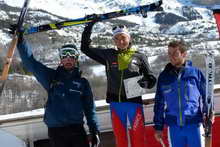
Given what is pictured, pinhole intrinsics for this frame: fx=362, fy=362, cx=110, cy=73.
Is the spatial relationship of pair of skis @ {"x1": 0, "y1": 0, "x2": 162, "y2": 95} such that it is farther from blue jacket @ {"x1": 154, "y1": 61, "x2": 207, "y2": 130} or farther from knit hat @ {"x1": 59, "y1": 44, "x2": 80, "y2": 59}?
blue jacket @ {"x1": 154, "y1": 61, "x2": 207, "y2": 130}

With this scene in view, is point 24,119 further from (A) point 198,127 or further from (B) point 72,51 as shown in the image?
(A) point 198,127

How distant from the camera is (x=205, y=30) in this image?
59625 millimetres

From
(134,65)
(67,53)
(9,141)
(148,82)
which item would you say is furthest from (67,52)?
(9,141)

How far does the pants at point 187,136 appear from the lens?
285cm

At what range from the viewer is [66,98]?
2938 mm

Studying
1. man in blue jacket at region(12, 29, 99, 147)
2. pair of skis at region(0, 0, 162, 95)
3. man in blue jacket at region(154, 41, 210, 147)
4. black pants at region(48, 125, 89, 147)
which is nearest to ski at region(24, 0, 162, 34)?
pair of skis at region(0, 0, 162, 95)

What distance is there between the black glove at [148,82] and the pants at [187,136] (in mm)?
410

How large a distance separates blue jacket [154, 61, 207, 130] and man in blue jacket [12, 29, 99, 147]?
0.57 metres

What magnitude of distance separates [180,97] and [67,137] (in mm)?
958

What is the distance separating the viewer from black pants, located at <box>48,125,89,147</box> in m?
2.92

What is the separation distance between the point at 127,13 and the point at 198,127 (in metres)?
1.21

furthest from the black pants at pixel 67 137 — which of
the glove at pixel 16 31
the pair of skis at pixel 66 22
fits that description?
the glove at pixel 16 31

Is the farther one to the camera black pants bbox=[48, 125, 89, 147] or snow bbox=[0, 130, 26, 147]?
black pants bbox=[48, 125, 89, 147]

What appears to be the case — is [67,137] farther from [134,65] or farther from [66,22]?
[66,22]
